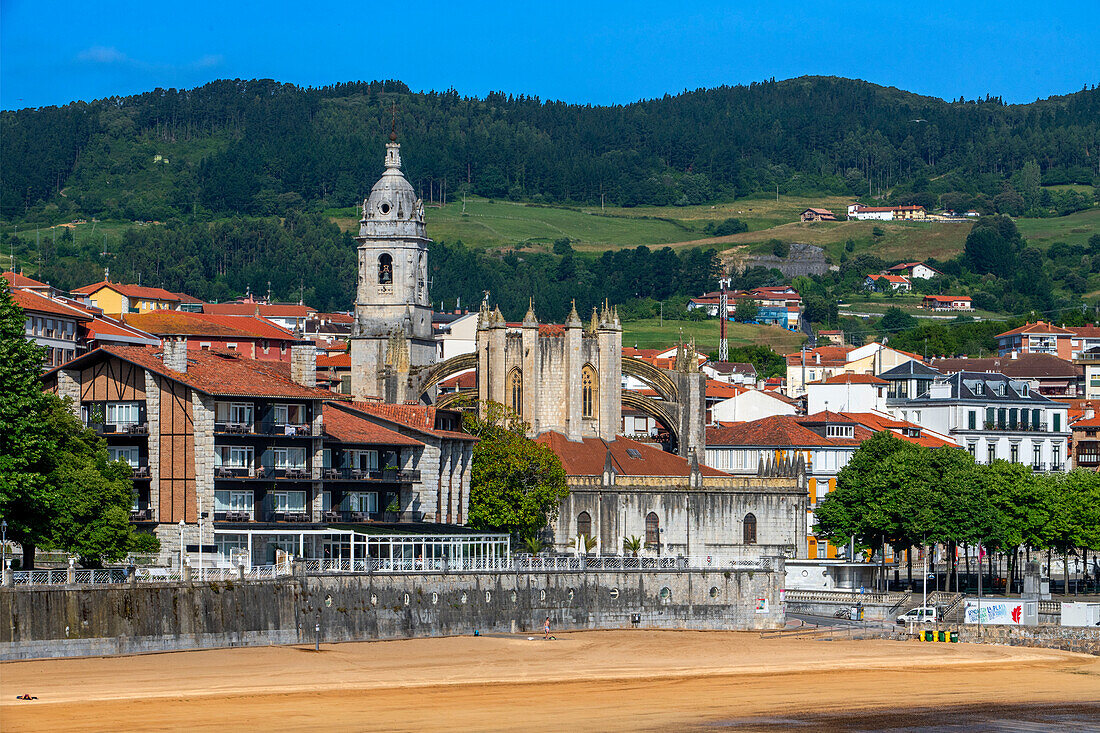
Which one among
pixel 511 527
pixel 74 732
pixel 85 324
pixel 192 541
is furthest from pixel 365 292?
pixel 74 732

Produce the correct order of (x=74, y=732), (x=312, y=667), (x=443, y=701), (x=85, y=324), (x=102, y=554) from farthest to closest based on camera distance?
(x=85, y=324), (x=102, y=554), (x=312, y=667), (x=443, y=701), (x=74, y=732)

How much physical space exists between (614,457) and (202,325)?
4551cm

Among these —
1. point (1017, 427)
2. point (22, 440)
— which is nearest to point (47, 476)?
point (22, 440)

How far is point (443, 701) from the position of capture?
55094 mm

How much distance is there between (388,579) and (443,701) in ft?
50.4

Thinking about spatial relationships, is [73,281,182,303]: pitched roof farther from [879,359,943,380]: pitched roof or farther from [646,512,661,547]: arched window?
[646,512,661,547]: arched window

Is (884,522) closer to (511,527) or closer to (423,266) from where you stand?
(511,527)

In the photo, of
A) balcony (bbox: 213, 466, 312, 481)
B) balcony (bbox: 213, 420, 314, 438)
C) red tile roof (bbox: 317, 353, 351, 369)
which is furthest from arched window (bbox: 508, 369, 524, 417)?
red tile roof (bbox: 317, 353, 351, 369)

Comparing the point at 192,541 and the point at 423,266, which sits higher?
the point at 423,266

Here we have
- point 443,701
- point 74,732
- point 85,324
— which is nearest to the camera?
point 74,732

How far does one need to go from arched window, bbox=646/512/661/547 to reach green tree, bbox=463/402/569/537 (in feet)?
21.3

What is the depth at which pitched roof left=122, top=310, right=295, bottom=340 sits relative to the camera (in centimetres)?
12838

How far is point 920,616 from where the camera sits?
84000 millimetres

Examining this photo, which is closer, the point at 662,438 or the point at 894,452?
the point at 894,452
